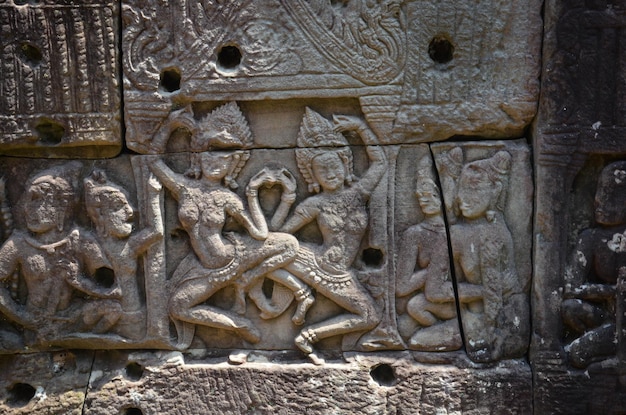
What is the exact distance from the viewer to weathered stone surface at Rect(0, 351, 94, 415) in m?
3.94

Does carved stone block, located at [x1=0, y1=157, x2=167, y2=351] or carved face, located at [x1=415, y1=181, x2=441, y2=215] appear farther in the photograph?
carved stone block, located at [x1=0, y1=157, x2=167, y2=351]

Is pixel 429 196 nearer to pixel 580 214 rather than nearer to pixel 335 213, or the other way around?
pixel 335 213

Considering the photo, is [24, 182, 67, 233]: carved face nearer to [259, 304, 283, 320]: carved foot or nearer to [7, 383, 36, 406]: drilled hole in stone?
[7, 383, 36, 406]: drilled hole in stone

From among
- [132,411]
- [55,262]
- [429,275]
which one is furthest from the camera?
[132,411]

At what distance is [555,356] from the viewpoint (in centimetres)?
373

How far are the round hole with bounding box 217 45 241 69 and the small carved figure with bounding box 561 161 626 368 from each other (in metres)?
2.03

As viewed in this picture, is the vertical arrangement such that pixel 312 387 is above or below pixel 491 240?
below

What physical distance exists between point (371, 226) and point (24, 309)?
200cm

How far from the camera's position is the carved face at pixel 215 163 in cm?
378

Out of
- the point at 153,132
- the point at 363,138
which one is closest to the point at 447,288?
the point at 363,138

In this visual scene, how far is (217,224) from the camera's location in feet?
12.4

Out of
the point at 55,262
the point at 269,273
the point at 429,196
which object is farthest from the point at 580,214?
the point at 55,262

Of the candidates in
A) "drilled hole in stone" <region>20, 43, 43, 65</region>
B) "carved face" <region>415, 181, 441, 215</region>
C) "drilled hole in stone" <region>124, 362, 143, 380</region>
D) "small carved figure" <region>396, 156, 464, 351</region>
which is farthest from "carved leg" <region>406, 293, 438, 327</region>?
"drilled hole in stone" <region>20, 43, 43, 65</region>

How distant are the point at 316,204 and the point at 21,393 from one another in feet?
6.69
